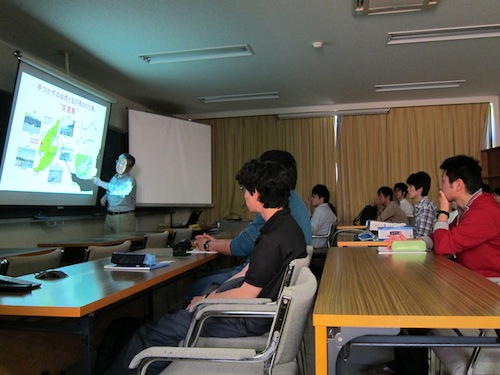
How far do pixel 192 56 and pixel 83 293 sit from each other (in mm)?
3276

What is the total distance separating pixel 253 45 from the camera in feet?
13.0

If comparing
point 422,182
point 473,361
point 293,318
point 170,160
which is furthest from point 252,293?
point 170,160

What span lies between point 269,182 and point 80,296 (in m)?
0.87

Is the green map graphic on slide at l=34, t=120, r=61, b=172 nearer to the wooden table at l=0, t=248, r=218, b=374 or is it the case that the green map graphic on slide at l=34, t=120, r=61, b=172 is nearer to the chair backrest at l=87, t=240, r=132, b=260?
the chair backrest at l=87, t=240, r=132, b=260

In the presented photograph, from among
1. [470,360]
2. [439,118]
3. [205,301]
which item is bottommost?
[470,360]

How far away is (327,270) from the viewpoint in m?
1.70

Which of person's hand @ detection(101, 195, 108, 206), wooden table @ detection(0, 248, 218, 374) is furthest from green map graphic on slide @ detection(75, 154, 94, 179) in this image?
wooden table @ detection(0, 248, 218, 374)

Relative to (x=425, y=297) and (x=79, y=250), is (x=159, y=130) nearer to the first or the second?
(x=79, y=250)

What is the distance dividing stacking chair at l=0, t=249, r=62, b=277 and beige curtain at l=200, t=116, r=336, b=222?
179 inches

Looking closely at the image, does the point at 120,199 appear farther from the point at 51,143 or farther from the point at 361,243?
the point at 361,243

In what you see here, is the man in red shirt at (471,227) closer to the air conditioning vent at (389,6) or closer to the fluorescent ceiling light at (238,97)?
the air conditioning vent at (389,6)

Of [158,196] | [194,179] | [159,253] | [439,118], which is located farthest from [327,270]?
[439,118]

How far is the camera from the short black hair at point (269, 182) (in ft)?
5.89

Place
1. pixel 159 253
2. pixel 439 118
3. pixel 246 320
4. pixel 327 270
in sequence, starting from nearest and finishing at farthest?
pixel 246 320 → pixel 327 270 → pixel 159 253 → pixel 439 118
